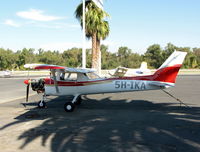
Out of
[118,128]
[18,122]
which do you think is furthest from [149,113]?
[18,122]

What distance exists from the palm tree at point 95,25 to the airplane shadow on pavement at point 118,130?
12.1m

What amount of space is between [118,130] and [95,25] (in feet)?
56.7

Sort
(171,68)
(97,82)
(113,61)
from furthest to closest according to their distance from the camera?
(113,61), (97,82), (171,68)

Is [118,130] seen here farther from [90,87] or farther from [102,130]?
[90,87]

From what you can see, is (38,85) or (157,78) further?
(38,85)

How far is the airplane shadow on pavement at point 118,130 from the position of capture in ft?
20.1

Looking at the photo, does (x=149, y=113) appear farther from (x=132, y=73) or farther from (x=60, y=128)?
(x=132, y=73)

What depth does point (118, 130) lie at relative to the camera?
7.63 meters

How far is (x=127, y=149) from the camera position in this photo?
19.1 feet

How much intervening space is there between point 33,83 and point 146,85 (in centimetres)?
617

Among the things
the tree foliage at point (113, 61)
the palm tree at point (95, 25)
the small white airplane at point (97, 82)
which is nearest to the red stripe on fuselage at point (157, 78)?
the small white airplane at point (97, 82)

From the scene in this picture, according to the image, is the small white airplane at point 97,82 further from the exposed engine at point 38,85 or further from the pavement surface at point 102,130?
the pavement surface at point 102,130

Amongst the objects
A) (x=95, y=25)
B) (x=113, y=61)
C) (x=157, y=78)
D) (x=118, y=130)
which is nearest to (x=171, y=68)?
(x=157, y=78)

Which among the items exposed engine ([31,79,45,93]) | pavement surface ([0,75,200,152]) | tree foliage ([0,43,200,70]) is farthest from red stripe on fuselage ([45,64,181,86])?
tree foliage ([0,43,200,70])
